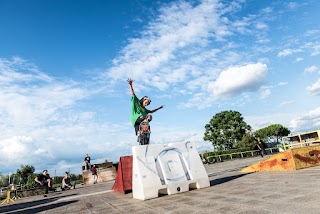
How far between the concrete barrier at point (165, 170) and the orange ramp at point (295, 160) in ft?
9.17

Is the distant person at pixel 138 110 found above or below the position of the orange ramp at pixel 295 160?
above

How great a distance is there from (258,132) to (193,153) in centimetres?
8333

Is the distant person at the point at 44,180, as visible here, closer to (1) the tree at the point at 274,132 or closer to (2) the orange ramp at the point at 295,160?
(2) the orange ramp at the point at 295,160

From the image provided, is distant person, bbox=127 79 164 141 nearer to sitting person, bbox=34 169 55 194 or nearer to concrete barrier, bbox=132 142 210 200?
concrete barrier, bbox=132 142 210 200

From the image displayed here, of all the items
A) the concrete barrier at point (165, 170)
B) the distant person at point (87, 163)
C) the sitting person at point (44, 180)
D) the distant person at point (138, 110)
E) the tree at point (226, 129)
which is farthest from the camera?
the tree at point (226, 129)

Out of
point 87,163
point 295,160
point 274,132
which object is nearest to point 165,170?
point 295,160

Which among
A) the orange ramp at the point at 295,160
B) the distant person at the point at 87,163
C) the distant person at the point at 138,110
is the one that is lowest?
the orange ramp at the point at 295,160

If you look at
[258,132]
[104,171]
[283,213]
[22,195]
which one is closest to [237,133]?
[258,132]

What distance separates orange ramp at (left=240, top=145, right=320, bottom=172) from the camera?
7.14m

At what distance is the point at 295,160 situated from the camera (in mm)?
7059

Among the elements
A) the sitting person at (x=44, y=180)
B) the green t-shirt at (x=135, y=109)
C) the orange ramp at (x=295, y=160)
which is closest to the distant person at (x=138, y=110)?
the green t-shirt at (x=135, y=109)

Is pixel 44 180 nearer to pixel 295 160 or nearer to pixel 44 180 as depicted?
pixel 44 180

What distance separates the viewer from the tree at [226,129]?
6266 cm

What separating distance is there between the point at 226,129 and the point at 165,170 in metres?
60.8
